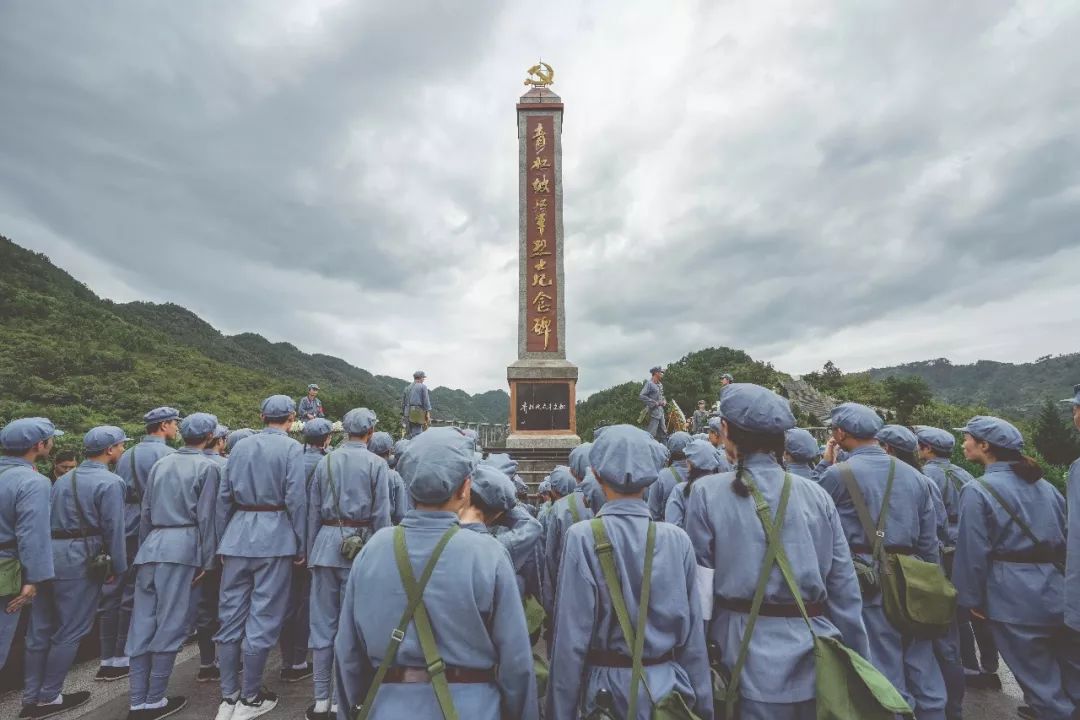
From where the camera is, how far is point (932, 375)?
95750 millimetres

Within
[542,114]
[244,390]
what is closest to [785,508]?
[542,114]

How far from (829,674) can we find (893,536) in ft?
5.38

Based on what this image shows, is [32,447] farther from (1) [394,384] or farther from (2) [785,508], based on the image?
(1) [394,384]

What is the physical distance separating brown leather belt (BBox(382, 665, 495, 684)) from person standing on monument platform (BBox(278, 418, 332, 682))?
9.48 ft

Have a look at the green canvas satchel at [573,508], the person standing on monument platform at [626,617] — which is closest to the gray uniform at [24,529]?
the green canvas satchel at [573,508]

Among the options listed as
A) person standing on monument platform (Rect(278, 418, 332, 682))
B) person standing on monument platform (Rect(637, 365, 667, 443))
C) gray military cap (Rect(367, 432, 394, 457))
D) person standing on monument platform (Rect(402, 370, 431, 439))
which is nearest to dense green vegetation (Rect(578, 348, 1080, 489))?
person standing on monument platform (Rect(637, 365, 667, 443))

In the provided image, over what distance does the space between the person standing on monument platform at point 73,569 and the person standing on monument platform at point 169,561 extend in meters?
0.25

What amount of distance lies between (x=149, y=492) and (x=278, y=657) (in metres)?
2.22

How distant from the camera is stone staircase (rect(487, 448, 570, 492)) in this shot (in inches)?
449

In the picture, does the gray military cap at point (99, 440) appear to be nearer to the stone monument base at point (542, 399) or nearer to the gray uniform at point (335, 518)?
the gray uniform at point (335, 518)

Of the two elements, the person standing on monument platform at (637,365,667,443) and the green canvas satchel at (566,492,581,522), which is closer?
the green canvas satchel at (566,492,581,522)

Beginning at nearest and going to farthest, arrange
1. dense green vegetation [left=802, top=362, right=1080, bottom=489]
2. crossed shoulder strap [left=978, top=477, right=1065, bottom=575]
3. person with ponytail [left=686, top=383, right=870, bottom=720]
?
person with ponytail [left=686, top=383, right=870, bottom=720] → crossed shoulder strap [left=978, top=477, right=1065, bottom=575] → dense green vegetation [left=802, top=362, right=1080, bottom=489]

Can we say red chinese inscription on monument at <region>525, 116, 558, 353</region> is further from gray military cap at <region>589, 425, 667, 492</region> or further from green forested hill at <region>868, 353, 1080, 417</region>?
green forested hill at <region>868, 353, 1080, 417</region>

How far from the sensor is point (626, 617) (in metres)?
2.00
